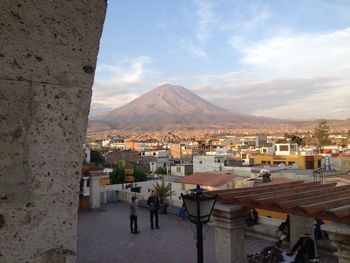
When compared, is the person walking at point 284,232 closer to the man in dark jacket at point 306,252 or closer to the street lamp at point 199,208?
the man in dark jacket at point 306,252

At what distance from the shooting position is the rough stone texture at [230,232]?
5145 millimetres

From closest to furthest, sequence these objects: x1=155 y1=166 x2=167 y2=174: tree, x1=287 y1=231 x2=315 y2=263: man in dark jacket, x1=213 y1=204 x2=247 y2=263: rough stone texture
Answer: x1=213 y1=204 x2=247 y2=263: rough stone texture
x1=287 y1=231 x2=315 y2=263: man in dark jacket
x1=155 y1=166 x2=167 y2=174: tree

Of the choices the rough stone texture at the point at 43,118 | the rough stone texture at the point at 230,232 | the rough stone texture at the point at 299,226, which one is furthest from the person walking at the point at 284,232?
the rough stone texture at the point at 43,118

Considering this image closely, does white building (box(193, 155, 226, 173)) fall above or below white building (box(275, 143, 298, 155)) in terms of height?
below

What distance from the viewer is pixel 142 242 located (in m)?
9.07

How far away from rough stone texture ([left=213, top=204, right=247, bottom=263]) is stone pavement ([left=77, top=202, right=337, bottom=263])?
1.99m

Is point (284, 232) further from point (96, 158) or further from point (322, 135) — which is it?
point (322, 135)

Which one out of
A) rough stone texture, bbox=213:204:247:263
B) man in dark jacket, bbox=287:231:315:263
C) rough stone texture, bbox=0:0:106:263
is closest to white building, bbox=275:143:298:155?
man in dark jacket, bbox=287:231:315:263

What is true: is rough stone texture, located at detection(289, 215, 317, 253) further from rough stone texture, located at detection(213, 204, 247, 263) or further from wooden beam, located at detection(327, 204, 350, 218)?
wooden beam, located at detection(327, 204, 350, 218)

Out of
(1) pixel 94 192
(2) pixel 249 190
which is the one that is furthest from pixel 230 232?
(1) pixel 94 192

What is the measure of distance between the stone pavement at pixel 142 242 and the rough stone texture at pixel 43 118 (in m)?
6.27

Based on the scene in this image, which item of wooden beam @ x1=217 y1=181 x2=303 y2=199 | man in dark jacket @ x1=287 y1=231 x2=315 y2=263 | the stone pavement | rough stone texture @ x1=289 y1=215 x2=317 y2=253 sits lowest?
the stone pavement

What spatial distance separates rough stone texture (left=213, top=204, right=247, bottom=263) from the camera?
5145 millimetres

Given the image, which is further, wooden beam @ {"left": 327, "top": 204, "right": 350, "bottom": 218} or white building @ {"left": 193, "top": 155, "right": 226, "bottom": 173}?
white building @ {"left": 193, "top": 155, "right": 226, "bottom": 173}
